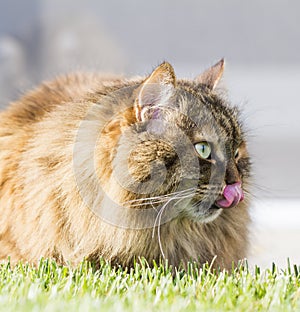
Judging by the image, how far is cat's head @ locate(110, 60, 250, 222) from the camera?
2.05 meters

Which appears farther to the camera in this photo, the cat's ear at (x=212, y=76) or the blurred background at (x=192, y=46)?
the blurred background at (x=192, y=46)

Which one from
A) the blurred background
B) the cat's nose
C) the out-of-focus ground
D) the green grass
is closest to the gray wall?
→ the blurred background

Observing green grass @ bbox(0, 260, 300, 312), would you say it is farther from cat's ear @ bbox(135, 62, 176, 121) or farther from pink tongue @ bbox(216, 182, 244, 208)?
cat's ear @ bbox(135, 62, 176, 121)

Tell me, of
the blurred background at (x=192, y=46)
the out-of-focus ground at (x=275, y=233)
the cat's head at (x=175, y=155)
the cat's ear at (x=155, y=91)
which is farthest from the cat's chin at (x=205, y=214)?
the blurred background at (x=192, y=46)

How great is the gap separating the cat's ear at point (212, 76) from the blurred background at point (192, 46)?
2.66m

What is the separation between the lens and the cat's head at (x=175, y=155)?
6.74 feet

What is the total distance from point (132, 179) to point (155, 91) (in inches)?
11.2

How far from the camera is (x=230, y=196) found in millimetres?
2086

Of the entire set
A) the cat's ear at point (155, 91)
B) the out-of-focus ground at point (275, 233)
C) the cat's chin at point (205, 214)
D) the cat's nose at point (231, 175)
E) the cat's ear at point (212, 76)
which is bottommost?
the out-of-focus ground at point (275, 233)

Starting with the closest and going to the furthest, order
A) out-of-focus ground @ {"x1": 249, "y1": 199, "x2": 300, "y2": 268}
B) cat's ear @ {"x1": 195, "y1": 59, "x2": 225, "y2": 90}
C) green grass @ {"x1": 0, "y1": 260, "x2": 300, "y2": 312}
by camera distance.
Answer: green grass @ {"x1": 0, "y1": 260, "x2": 300, "y2": 312}, cat's ear @ {"x1": 195, "y1": 59, "x2": 225, "y2": 90}, out-of-focus ground @ {"x1": 249, "y1": 199, "x2": 300, "y2": 268}

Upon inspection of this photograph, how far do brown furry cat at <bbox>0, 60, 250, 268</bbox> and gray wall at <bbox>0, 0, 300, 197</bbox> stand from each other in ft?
9.40

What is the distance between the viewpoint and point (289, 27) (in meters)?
5.29

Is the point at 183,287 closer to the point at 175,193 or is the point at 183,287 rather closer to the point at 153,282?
the point at 153,282

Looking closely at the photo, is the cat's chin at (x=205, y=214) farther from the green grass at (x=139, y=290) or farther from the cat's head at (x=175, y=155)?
the green grass at (x=139, y=290)
